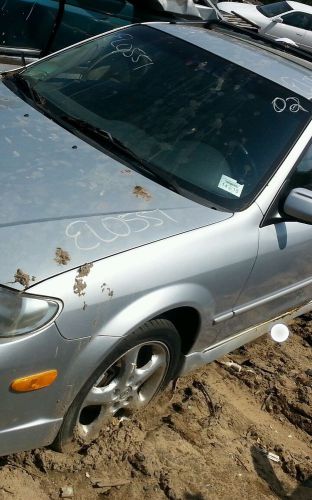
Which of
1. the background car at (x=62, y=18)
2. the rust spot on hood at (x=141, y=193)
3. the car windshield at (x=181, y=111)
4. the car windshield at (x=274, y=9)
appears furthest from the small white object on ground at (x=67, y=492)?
the car windshield at (x=274, y=9)

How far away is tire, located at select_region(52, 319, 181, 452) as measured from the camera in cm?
260

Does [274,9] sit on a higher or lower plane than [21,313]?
lower

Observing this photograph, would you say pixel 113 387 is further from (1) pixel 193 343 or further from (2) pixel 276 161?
(2) pixel 276 161

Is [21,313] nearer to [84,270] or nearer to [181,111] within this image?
[84,270]

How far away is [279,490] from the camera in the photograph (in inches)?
118

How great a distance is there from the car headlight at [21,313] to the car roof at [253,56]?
1941 mm

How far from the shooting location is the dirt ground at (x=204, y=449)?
2.70m

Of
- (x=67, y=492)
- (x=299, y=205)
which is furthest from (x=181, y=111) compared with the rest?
(x=67, y=492)

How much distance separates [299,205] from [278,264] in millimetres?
357

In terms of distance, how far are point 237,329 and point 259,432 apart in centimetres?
55

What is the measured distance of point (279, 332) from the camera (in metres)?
3.83

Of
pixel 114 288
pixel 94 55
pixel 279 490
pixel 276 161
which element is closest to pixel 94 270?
pixel 114 288

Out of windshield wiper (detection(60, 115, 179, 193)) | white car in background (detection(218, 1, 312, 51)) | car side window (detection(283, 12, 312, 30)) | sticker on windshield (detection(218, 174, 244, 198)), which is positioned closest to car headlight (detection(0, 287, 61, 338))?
windshield wiper (detection(60, 115, 179, 193))

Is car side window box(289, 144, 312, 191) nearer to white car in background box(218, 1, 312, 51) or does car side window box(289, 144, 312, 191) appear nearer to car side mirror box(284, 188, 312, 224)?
car side mirror box(284, 188, 312, 224)
